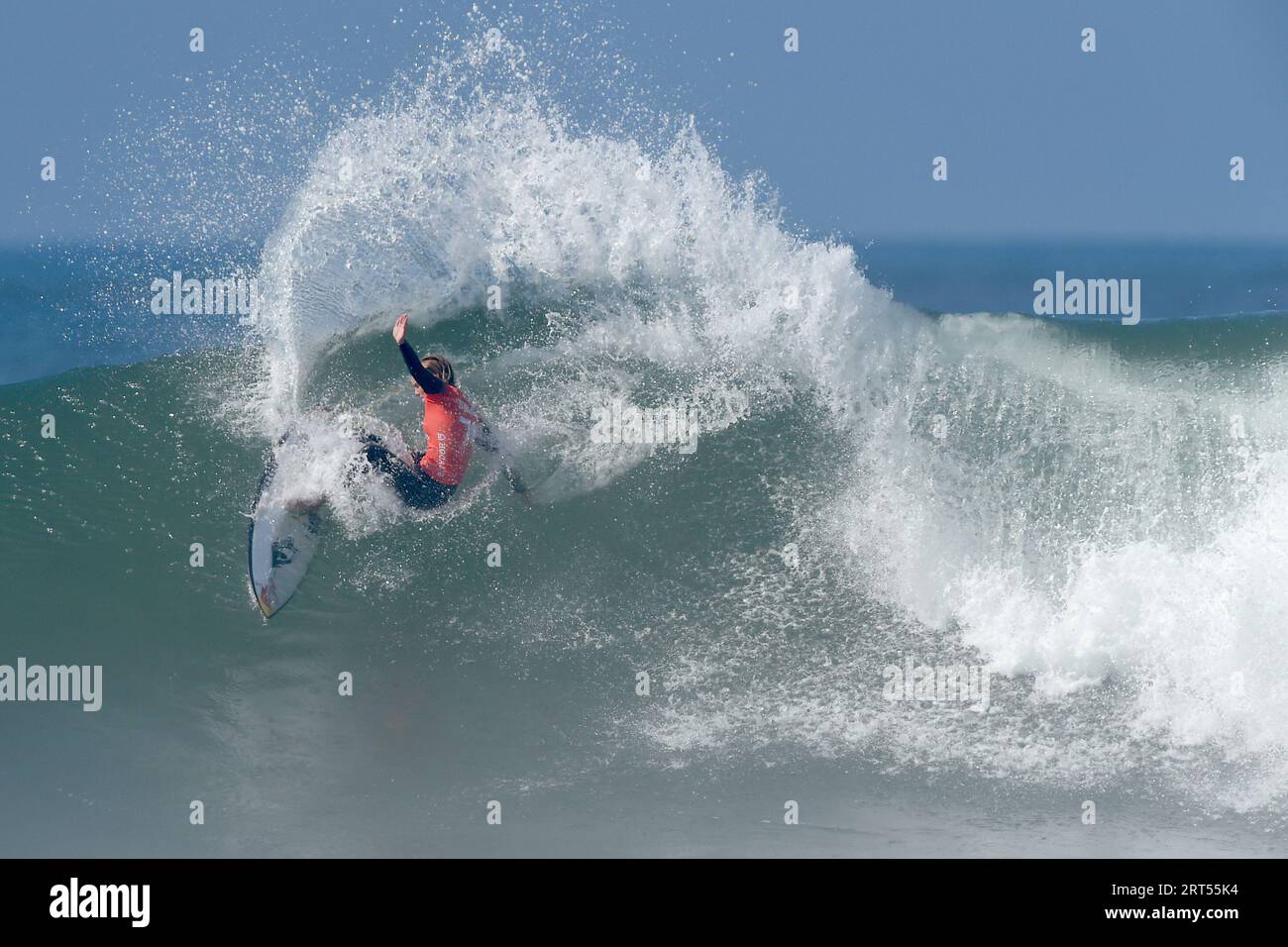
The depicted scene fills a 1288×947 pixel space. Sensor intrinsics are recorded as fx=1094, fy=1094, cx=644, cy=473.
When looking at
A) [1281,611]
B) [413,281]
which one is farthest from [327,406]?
[1281,611]

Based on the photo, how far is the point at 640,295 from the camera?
32.2 feet

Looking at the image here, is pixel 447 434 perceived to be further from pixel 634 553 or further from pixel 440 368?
pixel 634 553

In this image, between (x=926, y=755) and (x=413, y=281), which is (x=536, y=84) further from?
(x=926, y=755)

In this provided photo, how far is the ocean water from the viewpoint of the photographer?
285 inches

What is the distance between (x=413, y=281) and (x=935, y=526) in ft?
16.7

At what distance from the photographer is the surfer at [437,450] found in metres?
8.09

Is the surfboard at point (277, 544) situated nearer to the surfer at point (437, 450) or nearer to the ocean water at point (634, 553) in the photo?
the ocean water at point (634, 553)

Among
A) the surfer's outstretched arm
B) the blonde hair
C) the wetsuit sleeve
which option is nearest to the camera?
the surfer's outstretched arm

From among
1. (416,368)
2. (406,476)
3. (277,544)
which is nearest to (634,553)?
(406,476)

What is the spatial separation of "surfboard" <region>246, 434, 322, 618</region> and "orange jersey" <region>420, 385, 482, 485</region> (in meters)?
0.98

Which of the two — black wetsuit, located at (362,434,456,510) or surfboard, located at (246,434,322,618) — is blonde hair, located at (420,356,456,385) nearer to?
black wetsuit, located at (362,434,456,510)

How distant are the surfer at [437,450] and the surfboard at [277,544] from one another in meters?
0.68

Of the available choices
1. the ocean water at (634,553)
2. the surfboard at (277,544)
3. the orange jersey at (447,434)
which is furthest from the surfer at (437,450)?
the surfboard at (277,544)

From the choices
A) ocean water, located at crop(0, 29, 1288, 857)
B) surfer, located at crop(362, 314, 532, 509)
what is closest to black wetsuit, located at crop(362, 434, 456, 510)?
surfer, located at crop(362, 314, 532, 509)
